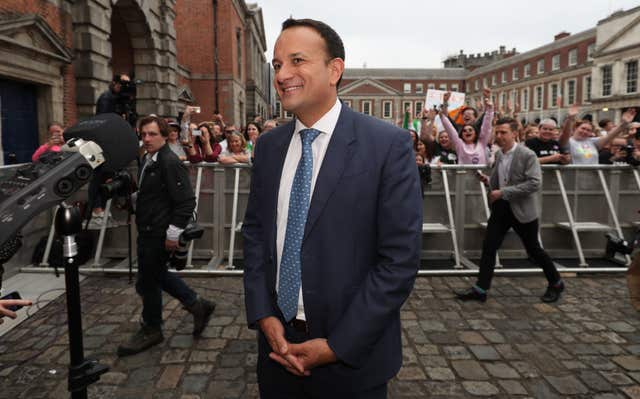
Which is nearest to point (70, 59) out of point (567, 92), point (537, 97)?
point (567, 92)

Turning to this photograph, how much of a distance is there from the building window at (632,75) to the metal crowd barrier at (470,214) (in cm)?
4337

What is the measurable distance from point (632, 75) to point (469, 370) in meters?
49.0

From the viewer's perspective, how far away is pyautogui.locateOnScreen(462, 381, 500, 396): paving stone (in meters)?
3.29

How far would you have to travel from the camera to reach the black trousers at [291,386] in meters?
1.74

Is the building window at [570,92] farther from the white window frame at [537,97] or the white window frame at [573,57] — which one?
the white window frame at [537,97]

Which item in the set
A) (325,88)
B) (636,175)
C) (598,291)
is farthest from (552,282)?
(325,88)

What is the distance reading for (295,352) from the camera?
171 centimetres

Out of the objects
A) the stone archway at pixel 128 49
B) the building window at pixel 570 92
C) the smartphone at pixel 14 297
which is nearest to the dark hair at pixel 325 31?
the smartphone at pixel 14 297

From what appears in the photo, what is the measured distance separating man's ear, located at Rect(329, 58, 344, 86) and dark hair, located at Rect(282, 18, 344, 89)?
0.06 ft

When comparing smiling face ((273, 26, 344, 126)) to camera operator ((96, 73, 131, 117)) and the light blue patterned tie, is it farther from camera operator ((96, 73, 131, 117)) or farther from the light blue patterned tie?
camera operator ((96, 73, 131, 117))

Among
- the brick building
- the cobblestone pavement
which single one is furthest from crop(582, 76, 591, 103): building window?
the cobblestone pavement

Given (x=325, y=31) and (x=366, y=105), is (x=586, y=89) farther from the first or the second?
(x=325, y=31)

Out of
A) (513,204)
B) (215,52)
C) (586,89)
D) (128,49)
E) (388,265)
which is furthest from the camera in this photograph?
(586,89)

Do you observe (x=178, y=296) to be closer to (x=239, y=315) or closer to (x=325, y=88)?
(x=239, y=315)
